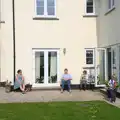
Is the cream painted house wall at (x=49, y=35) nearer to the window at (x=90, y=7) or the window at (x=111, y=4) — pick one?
the window at (x=90, y=7)

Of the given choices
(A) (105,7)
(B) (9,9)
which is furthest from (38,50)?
(A) (105,7)

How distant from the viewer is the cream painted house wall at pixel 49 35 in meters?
23.6

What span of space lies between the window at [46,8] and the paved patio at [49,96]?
179 inches

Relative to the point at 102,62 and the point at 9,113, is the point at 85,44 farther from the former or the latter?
the point at 9,113

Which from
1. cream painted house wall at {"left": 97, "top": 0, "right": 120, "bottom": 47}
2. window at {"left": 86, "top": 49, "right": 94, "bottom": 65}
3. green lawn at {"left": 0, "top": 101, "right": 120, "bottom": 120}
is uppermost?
cream painted house wall at {"left": 97, "top": 0, "right": 120, "bottom": 47}

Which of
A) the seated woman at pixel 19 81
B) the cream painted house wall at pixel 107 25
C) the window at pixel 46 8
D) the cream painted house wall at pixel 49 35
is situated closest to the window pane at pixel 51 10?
the window at pixel 46 8

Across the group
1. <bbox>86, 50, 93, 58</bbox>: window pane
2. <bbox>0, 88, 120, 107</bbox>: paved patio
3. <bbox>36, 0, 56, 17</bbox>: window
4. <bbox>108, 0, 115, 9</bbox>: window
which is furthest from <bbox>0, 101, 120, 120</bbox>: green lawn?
<bbox>36, 0, 56, 17</bbox>: window

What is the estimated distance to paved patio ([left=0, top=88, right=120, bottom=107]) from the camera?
1905cm

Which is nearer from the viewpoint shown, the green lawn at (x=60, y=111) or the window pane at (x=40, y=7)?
the green lawn at (x=60, y=111)

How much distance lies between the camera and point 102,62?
2333 cm

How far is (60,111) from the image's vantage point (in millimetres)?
14789

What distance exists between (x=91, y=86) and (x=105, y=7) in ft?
15.2

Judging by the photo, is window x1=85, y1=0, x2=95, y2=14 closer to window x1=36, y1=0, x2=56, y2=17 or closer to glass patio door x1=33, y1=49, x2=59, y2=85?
window x1=36, y1=0, x2=56, y2=17

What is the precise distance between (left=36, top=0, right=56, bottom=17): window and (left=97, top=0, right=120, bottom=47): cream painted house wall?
2.70m
